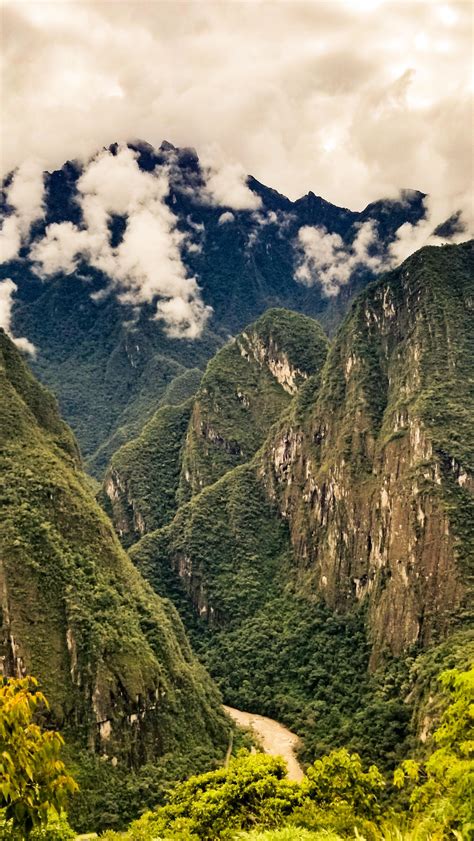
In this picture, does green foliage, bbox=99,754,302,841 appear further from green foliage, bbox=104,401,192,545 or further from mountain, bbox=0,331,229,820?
green foliage, bbox=104,401,192,545

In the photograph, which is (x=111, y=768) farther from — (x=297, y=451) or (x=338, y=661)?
(x=297, y=451)

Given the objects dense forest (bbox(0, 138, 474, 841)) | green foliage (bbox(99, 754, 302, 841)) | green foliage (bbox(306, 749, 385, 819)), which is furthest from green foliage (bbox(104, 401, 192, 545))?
green foliage (bbox(306, 749, 385, 819))

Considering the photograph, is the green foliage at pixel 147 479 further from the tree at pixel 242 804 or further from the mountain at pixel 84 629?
the tree at pixel 242 804

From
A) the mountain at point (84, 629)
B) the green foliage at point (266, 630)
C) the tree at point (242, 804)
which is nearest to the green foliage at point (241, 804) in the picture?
the tree at point (242, 804)

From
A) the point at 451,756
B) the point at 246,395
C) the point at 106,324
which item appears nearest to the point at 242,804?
the point at 451,756

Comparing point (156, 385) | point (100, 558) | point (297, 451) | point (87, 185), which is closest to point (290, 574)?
point (297, 451)

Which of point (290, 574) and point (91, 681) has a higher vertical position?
point (290, 574)

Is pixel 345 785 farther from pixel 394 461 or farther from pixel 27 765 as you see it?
pixel 394 461
